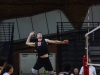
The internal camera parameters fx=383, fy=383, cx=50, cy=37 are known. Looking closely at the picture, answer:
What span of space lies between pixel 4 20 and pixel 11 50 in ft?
6.60

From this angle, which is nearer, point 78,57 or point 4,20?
point 78,57

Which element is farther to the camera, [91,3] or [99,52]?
[91,3]

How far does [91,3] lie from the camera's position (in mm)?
19156

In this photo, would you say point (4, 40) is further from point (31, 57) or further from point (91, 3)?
point (91, 3)

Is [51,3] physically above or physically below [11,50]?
above

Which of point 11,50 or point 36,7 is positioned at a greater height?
point 36,7

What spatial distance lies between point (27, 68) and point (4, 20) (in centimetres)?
272

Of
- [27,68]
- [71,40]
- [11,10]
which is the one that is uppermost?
[11,10]

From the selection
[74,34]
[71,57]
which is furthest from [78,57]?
[74,34]

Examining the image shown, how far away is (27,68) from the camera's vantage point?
18.2 meters

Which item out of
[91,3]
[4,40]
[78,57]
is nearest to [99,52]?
[78,57]

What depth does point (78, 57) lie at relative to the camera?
17.5 meters

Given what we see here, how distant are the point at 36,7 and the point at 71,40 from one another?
2.45 meters

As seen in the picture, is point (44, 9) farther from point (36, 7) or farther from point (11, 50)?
point (11, 50)
